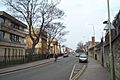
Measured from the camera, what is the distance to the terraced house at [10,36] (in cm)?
4906

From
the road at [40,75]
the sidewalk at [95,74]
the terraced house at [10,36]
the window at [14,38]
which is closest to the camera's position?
the sidewalk at [95,74]

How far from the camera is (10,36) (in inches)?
2190

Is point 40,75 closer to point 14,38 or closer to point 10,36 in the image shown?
point 10,36

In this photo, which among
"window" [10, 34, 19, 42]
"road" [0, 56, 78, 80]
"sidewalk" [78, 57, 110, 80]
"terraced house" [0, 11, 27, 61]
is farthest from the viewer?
"window" [10, 34, 19, 42]

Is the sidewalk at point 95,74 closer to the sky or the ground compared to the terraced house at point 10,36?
closer to the ground

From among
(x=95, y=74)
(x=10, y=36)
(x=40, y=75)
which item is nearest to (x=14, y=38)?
(x=10, y=36)

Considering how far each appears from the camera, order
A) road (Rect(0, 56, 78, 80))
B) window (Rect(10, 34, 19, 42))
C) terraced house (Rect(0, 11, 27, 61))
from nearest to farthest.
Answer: road (Rect(0, 56, 78, 80))
terraced house (Rect(0, 11, 27, 61))
window (Rect(10, 34, 19, 42))

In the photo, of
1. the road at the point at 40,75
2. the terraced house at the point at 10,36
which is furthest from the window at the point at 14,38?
the road at the point at 40,75

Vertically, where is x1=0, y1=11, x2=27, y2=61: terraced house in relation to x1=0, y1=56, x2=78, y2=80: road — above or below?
above

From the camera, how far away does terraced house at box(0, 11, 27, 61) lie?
1932 inches

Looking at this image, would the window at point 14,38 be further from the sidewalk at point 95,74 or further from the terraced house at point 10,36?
the sidewalk at point 95,74

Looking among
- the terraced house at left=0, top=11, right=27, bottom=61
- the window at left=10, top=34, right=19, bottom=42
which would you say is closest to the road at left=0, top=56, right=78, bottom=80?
the terraced house at left=0, top=11, right=27, bottom=61

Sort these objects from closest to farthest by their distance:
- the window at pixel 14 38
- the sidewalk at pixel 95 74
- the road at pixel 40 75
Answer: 1. the sidewalk at pixel 95 74
2. the road at pixel 40 75
3. the window at pixel 14 38

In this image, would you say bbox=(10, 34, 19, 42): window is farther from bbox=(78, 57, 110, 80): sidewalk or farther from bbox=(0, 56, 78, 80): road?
bbox=(78, 57, 110, 80): sidewalk
